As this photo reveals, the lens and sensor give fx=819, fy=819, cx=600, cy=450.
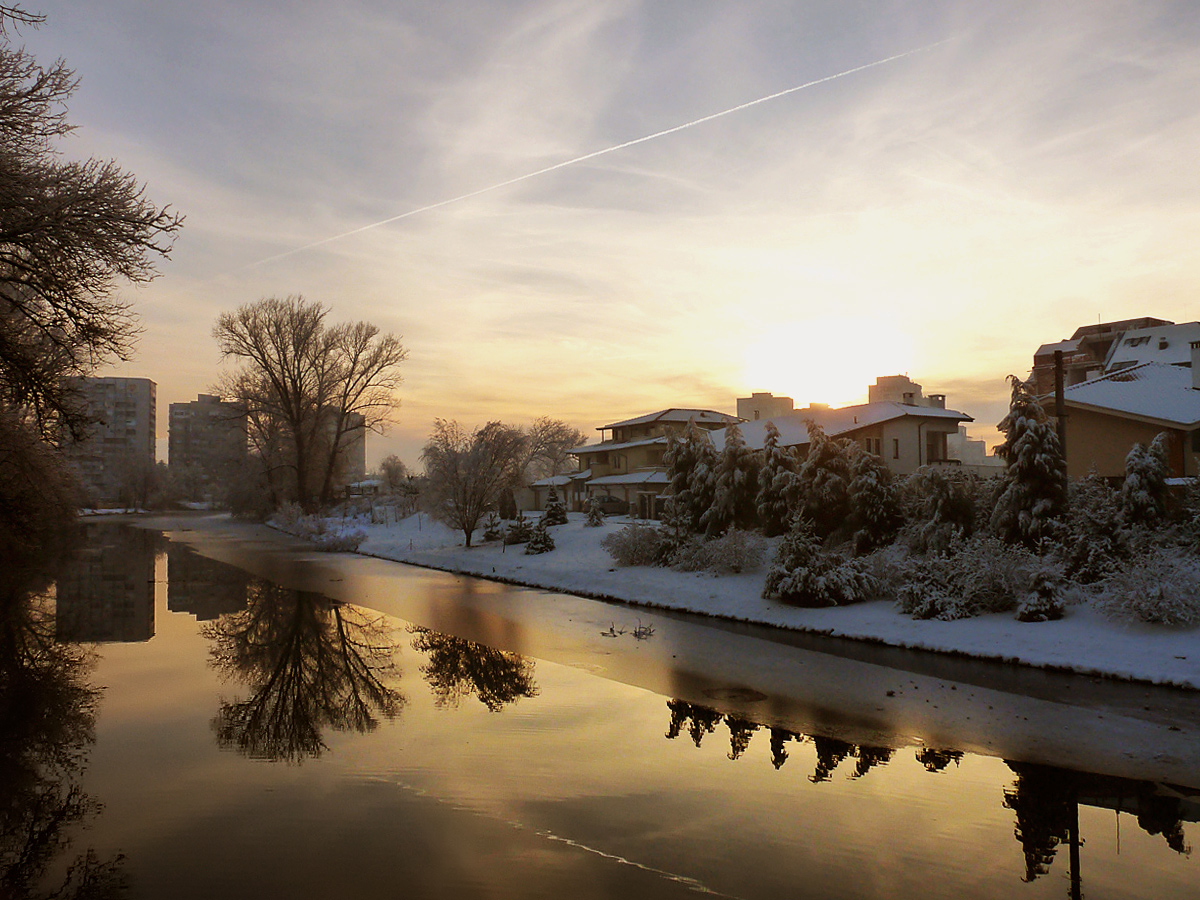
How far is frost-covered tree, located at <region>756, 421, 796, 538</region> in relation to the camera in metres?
29.6

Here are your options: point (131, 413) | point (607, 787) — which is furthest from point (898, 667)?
point (131, 413)

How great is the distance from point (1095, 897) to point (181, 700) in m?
12.8

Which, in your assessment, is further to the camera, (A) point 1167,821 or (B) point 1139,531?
(B) point 1139,531

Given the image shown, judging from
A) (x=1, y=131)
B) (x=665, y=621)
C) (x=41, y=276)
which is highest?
(x=1, y=131)

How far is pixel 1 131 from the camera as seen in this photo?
13172mm

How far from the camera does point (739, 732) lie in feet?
38.4

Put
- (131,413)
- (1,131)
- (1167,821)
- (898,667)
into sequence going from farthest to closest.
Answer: (131,413) < (898,667) < (1,131) < (1167,821)

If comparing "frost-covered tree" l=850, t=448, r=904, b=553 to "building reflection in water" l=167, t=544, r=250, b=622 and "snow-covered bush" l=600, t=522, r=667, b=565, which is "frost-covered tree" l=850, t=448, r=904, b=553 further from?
"building reflection in water" l=167, t=544, r=250, b=622

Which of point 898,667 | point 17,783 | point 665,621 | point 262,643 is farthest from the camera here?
point 665,621

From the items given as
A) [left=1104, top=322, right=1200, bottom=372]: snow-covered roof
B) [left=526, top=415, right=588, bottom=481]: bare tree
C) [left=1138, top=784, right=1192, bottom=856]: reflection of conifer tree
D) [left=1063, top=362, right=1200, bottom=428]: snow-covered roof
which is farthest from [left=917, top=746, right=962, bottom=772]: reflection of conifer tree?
[left=526, top=415, right=588, bottom=481]: bare tree

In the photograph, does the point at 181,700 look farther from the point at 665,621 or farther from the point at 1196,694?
the point at 1196,694

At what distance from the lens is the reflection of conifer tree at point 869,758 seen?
9984 mm

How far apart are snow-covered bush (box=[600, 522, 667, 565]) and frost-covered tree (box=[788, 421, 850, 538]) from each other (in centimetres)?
549

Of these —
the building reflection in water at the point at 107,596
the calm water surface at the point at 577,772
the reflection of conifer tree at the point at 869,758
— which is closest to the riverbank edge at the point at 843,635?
the calm water surface at the point at 577,772
